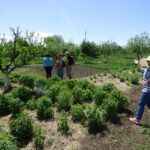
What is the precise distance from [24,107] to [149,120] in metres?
3.69

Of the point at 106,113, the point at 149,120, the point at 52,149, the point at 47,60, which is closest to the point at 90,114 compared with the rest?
the point at 106,113

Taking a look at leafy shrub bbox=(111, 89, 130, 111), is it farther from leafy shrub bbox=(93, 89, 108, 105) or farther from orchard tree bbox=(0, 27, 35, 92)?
orchard tree bbox=(0, 27, 35, 92)

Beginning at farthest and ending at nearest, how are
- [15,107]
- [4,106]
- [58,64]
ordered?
[58,64] → [4,106] → [15,107]

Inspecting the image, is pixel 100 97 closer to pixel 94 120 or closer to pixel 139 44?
pixel 94 120

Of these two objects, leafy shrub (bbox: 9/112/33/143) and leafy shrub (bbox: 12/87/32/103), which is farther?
leafy shrub (bbox: 12/87/32/103)

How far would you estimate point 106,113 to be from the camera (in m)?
9.09

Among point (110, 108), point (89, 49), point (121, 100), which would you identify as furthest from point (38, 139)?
point (89, 49)

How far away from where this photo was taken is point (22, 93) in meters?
11.1

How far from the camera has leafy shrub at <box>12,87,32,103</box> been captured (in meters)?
11.0

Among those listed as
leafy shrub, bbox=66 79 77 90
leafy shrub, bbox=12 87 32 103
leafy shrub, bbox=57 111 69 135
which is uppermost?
leafy shrub, bbox=66 79 77 90

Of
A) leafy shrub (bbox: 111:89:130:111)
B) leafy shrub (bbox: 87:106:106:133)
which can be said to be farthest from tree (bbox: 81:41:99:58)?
leafy shrub (bbox: 87:106:106:133)

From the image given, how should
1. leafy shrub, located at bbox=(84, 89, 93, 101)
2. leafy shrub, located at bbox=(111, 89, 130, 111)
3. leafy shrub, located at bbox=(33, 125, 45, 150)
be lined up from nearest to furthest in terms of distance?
1. leafy shrub, located at bbox=(33, 125, 45, 150)
2. leafy shrub, located at bbox=(111, 89, 130, 111)
3. leafy shrub, located at bbox=(84, 89, 93, 101)

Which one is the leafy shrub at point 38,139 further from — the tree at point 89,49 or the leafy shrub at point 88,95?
the tree at point 89,49

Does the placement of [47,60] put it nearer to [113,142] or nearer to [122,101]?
[122,101]
